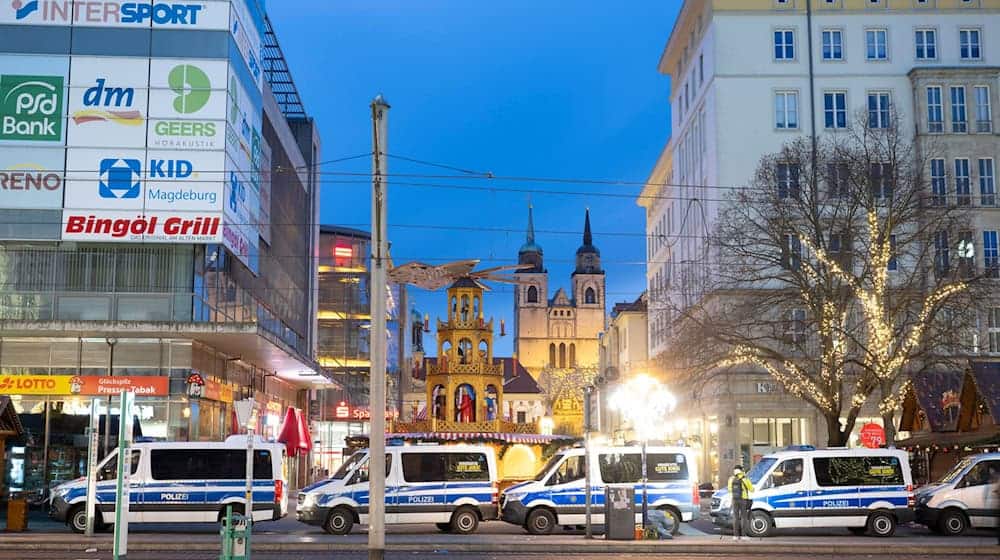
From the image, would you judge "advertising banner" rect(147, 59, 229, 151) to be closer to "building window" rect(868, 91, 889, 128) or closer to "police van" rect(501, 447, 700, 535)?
"police van" rect(501, 447, 700, 535)

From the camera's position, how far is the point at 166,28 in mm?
40656

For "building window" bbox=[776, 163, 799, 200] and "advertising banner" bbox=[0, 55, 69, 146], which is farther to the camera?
"building window" bbox=[776, 163, 799, 200]

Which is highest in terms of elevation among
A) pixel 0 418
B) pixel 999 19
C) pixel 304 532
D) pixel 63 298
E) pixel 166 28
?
pixel 999 19

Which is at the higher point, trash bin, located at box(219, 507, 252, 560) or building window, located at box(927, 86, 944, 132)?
building window, located at box(927, 86, 944, 132)

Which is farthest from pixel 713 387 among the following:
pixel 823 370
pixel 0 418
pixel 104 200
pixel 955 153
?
pixel 0 418

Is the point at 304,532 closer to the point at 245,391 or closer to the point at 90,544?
the point at 90,544

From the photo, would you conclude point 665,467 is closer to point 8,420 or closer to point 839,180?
point 839,180

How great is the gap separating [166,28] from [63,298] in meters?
9.70

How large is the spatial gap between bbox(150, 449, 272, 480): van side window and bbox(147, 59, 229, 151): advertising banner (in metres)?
15.0

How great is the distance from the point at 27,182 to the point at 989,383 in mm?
30668

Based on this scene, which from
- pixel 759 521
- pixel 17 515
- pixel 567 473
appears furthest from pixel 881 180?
pixel 17 515

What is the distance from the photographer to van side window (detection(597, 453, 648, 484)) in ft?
95.6

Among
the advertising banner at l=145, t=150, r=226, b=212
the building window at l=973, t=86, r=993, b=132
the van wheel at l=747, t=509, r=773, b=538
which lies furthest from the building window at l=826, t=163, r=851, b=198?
the building window at l=973, t=86, r=993, b=132

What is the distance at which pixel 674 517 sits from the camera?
28844 mm
